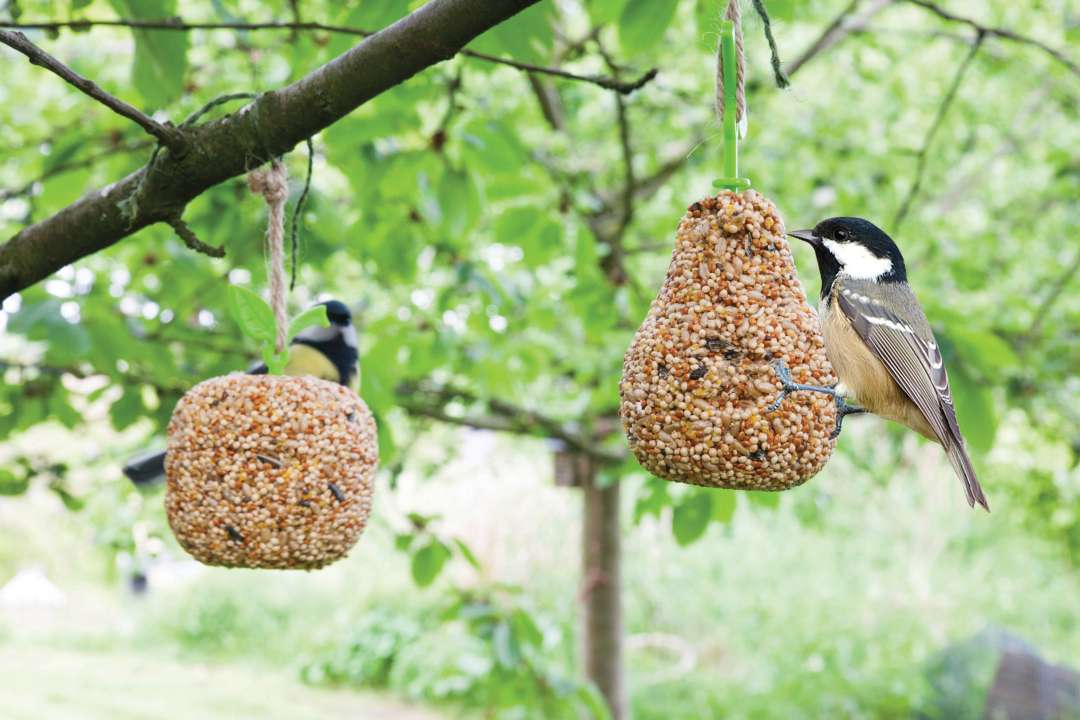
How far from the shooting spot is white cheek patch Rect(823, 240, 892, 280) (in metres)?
1.81

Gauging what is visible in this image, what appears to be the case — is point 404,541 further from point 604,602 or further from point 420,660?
point 420,660

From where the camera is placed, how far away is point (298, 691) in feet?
28.8

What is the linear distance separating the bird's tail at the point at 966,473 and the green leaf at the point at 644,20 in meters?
0.95

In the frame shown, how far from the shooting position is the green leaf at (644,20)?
6.57 feet

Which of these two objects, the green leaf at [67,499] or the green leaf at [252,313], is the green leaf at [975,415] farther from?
the green leaf at [67,499]

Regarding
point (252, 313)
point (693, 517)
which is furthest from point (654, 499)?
point (252, 313)

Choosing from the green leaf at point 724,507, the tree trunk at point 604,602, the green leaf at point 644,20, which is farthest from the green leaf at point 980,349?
the tree trunk at point 604,602

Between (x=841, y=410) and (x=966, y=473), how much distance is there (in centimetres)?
23

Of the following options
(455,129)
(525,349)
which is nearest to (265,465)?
(455,129)

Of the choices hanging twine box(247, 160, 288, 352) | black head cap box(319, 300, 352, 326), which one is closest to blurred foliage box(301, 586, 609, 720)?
black head cap box(319, 300, 352, 326)

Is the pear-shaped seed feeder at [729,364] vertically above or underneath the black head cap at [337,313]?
underneath

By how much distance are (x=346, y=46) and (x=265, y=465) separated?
3.43ft

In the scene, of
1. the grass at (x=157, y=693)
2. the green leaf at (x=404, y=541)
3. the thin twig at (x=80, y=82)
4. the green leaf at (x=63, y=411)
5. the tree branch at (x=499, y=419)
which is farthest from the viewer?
the grass at (x=157, y=693)

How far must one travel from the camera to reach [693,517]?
2865 mm
